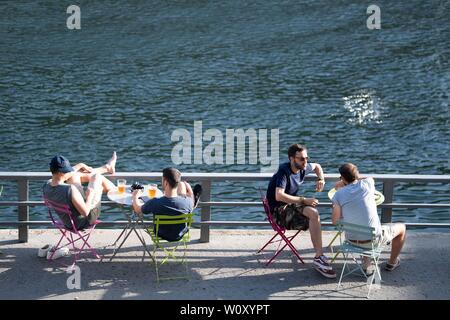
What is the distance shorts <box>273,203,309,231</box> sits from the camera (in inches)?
414

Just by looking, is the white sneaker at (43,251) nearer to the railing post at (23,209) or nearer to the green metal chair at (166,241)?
the railing post at (23,209)

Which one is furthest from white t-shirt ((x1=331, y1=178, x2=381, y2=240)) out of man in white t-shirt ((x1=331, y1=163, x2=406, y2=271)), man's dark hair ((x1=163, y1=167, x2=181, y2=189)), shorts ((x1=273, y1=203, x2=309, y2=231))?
man's dark hair ((x1=163, y1=167, x2=181, y2=189))

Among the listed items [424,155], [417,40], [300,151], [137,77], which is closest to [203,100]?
[137,77]

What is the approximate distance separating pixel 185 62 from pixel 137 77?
2.05 meters

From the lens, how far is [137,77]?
2717 centimetres

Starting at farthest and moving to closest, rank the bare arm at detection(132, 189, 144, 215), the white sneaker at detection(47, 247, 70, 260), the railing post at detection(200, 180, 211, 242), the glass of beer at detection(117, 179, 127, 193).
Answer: the railing post at detection(200, 180, 211, 242)
the glass of beer at detection(117, 179, 127, 193)
the white sneaker at detection(47, 247, 70, 260)
the bare arm at detection(132, 189, 144, 215)

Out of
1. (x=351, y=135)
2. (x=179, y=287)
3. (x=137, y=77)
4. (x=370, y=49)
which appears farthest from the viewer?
(x=370, y=49)

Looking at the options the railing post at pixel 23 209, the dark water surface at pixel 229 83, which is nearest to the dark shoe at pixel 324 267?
the railing post at pixel 23 209

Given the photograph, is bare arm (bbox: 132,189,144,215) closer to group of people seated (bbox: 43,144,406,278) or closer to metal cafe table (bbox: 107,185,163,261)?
group of people seated (bbox: 43,144,406,278)

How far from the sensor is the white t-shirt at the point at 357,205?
10.1 meters

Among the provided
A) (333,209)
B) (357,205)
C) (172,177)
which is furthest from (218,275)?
(357,205)

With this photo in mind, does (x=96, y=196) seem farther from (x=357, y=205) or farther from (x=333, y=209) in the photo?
(x=357, y=205)

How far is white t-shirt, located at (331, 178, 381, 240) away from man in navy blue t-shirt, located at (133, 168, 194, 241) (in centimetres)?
162
